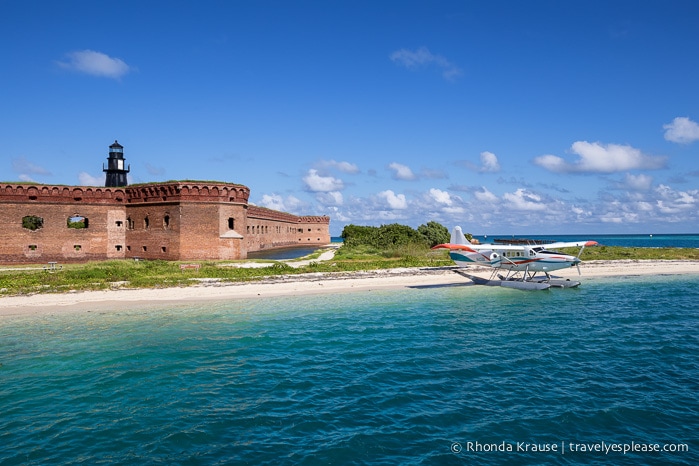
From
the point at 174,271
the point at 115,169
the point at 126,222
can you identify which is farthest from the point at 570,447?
the point at 115,169

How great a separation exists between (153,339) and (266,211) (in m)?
47.5

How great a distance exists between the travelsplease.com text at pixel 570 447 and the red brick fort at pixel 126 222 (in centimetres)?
3291

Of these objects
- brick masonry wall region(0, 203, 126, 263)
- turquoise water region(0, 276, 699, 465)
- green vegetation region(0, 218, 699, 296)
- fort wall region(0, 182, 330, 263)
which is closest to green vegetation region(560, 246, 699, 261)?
green vegetation region(0, 218, 699, 296)

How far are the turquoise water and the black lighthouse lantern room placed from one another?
35.8 metres

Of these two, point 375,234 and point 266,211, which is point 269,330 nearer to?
point 375,234

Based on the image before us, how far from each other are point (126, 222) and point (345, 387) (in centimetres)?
3746

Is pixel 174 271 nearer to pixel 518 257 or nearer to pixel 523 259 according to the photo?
pixel 518 257

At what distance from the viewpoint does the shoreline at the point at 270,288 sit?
20.3 metres

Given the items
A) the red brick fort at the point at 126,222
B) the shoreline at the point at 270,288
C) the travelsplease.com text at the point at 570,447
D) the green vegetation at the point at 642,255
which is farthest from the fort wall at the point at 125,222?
the green vegetation at the point at 642,255

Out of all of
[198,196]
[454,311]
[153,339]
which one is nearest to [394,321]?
[454,311]

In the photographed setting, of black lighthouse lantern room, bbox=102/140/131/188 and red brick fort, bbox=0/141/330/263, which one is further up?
black lighthouse lantern room, bbox=102/140/131/188

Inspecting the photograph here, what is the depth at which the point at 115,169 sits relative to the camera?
49875mm

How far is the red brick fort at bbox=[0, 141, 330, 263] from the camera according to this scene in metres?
36.9

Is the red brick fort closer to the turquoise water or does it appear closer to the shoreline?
the shoreline
